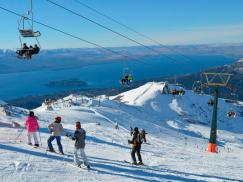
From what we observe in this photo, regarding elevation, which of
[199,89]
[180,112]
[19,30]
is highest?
[19,30]

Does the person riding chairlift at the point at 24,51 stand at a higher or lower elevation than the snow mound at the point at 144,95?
higher

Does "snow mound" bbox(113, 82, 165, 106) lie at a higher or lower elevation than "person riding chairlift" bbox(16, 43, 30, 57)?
lower

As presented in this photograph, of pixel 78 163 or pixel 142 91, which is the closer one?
pixel 78 163

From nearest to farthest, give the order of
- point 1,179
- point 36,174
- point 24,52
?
point 1,179
point 36,174
point 24,52

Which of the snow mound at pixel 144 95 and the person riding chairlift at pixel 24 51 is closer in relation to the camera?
the person riding chairlift at pixel 24 51

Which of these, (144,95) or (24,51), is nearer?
(24,51)

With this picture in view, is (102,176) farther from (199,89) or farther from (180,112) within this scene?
(180,112)

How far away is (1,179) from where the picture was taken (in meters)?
14.0

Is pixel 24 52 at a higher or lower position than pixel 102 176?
higher

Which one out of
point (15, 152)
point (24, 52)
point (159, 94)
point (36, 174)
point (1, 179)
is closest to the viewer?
point (1, 179)

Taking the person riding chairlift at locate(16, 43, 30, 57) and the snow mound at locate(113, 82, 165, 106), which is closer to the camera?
the person riding chairlift at locate(16, 43, 30, 57)

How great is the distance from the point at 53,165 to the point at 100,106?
52.2 metres

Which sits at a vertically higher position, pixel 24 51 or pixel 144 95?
pixel 24 51

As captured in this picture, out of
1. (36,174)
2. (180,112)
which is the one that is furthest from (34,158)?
(180,112)
